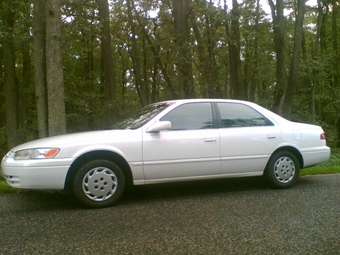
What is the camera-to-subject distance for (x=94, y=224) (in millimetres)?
4531

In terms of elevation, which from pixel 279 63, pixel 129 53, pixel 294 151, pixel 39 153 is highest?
pixel 129 53

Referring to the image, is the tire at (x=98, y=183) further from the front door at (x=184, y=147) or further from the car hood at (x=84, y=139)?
the front door at (x=184, y=147)

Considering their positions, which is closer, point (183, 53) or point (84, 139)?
point (84, 139)

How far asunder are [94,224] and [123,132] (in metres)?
1.60

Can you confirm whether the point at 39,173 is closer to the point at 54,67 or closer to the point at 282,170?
the point at 282,170

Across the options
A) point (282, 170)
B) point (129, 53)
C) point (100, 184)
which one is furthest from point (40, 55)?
point (129, 53)

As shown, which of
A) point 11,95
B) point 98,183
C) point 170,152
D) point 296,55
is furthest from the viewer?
Answer: point 11,95

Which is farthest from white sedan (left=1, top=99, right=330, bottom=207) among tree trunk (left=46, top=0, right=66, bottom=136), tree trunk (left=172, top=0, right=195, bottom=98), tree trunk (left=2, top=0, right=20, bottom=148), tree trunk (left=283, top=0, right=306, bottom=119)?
tree trunk (left=2, top=0, right=20, bottom=148)

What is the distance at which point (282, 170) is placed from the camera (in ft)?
21.6

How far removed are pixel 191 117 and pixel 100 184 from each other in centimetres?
186

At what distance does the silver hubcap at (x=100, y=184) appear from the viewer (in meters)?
5.31

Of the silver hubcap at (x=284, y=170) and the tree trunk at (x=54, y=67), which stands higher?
the tree trunk at (x=54, y=67)

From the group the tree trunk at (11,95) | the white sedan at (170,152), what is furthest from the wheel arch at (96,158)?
the tree trunk at (11,95)

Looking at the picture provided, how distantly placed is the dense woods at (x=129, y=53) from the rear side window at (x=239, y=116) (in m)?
4.24
